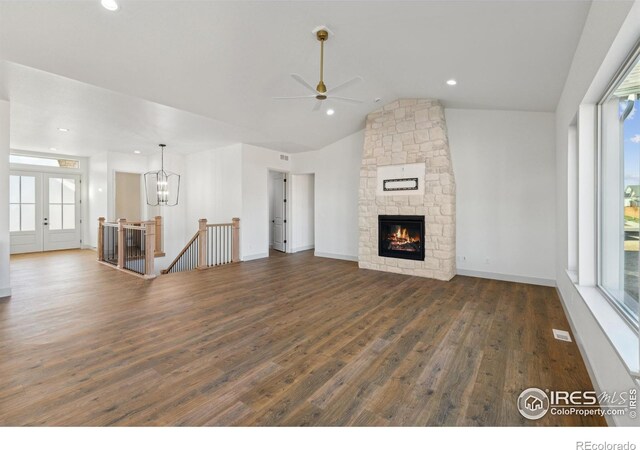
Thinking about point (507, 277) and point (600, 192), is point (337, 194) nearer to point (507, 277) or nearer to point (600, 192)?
point (507, 277)

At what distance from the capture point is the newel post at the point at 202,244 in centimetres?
631

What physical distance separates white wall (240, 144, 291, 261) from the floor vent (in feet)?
20.1

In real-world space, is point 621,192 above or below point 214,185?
below

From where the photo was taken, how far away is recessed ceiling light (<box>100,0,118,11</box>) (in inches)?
106

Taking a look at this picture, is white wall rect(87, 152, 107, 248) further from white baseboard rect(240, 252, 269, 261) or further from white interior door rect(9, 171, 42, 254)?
white baseboard rect(240, 252, 269, 261)

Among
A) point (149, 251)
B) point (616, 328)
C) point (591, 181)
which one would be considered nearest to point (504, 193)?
point (591, 181)

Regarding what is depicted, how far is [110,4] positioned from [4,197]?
344cm

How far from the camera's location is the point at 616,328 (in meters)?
1.91

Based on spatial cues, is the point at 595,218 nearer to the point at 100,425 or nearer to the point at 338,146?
the point at 100,425

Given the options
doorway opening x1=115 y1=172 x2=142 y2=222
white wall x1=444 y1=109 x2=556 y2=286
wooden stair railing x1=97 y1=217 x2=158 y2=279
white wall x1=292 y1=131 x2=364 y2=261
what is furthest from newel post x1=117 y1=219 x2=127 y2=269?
white wall x1=444 y1=109 x2=556 y2=286

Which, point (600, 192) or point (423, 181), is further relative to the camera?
point (423, 181)

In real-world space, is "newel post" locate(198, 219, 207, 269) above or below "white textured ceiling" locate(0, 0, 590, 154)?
below

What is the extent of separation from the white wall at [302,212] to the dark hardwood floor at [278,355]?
4.07 m

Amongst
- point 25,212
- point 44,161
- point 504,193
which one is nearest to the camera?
point 504,193
